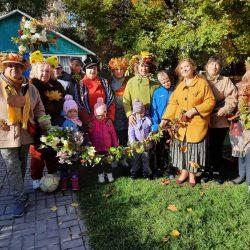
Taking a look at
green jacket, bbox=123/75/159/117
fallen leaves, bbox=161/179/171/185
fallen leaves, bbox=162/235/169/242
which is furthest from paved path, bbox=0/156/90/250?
green jacket, bbox=123/75/159/117

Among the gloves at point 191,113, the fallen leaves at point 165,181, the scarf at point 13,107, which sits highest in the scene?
the scarf at point 13,107

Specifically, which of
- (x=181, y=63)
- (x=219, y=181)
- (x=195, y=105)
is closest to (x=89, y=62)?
(x=181, y=63)

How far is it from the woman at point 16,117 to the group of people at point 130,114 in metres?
0.01

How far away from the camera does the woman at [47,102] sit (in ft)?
16.4

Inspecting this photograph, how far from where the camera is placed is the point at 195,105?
502 cm

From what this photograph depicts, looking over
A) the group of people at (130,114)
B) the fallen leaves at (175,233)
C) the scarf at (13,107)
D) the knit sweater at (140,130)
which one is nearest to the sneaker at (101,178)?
the group of people at (130,114)

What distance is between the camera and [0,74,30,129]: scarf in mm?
4305

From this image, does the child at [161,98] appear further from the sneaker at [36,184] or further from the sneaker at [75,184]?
the sneaker at [36,184]

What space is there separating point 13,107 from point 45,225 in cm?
153

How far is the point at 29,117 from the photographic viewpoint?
15.0 feet

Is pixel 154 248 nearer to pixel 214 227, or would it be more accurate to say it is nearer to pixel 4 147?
pixel 214 227

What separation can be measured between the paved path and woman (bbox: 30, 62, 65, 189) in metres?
0.44

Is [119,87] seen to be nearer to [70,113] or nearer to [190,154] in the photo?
[70,113]

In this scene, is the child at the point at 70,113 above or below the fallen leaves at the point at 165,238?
above
